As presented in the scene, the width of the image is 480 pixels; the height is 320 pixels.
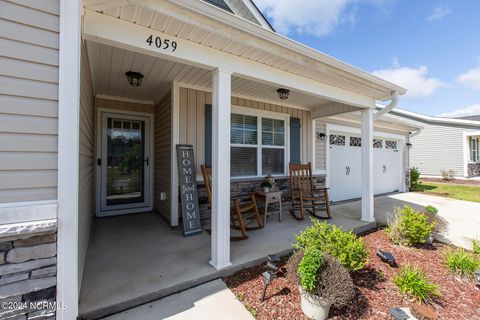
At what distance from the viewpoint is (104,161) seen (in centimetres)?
426

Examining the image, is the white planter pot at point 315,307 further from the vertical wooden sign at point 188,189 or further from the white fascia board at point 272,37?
the white fascia board at point 272,37

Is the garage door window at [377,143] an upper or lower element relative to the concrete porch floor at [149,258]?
upper

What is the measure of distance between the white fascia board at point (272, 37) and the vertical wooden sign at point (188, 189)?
2.01m

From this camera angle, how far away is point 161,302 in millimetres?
1920

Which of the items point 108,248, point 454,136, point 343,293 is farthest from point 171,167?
point 454,136

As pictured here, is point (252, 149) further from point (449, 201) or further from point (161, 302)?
point (449, 201)

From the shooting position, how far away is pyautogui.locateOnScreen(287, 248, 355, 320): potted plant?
5.64ft

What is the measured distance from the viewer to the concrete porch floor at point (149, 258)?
1.90 metres

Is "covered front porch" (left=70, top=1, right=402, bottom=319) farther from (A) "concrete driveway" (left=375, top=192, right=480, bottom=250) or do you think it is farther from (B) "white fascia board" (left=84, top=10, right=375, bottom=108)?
(A) "concrete driveway" (left=375, top=192, right=480, bottom=250)

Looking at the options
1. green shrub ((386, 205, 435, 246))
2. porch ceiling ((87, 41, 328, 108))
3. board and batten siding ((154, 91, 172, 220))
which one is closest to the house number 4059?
porch ceiling ((87, 41, 328, 108))

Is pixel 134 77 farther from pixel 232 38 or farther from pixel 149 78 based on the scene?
pixel 232 38

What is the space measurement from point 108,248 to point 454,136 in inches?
622

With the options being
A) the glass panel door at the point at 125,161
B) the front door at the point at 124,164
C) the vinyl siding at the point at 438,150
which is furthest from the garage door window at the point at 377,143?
the glass panel door at the point at 125,161

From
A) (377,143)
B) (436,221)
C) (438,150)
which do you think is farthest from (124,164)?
(438,150)
